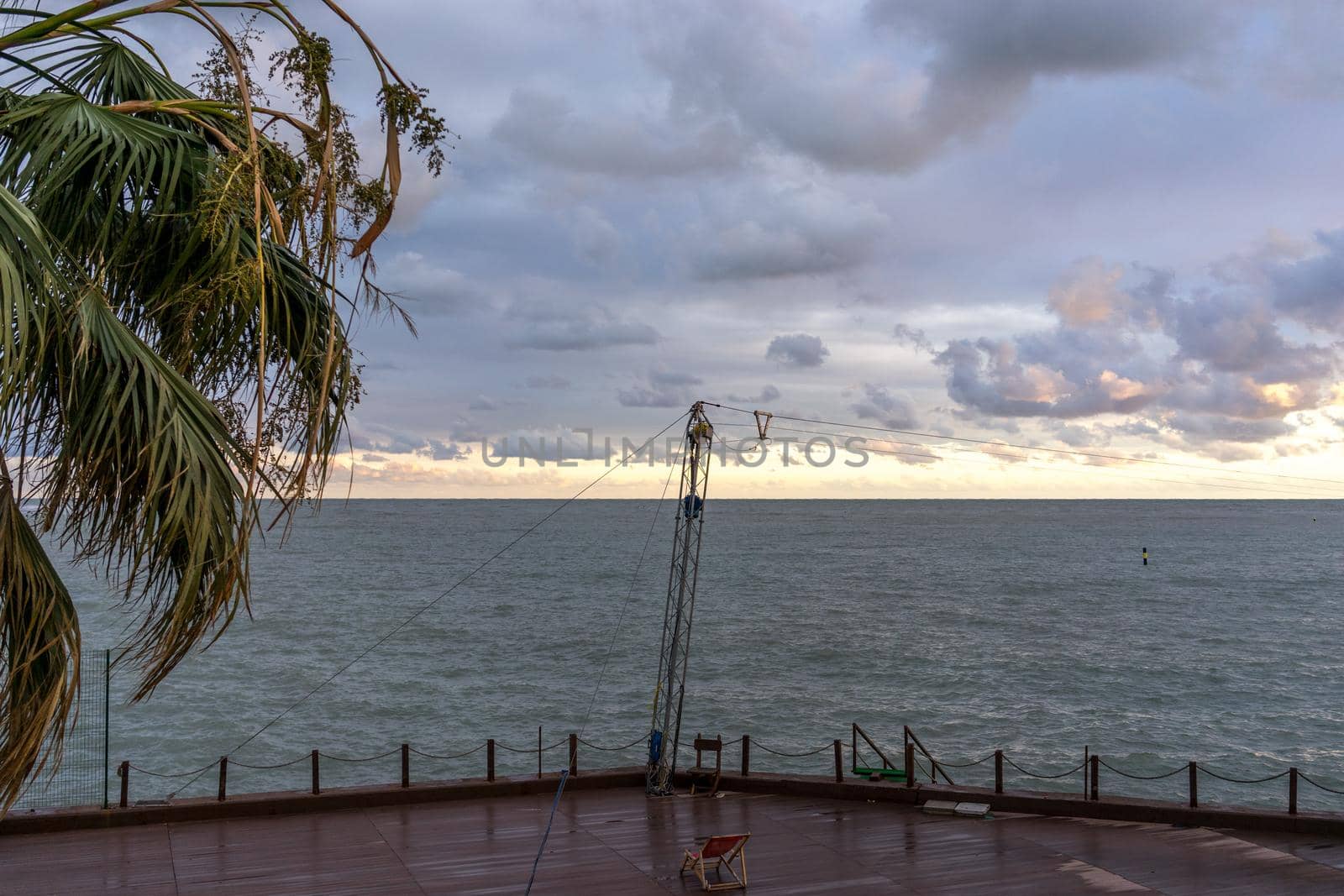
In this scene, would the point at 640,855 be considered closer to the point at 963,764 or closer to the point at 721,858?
the point at 721,858

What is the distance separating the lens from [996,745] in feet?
125

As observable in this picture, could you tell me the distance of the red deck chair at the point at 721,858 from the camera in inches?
575

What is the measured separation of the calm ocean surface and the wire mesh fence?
1.08m

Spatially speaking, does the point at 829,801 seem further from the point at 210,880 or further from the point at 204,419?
the point at 204,419

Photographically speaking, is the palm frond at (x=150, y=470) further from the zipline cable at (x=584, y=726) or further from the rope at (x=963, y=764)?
the rope at (x=963, y=764)

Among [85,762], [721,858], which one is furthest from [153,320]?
[85,762]

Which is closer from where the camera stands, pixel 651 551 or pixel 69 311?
pixel 69 311

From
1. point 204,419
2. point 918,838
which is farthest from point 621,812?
point 204,419

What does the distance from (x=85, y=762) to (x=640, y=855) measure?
93.4 ft

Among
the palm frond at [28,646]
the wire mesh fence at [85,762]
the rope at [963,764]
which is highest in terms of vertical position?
the palm frond at [28,646]

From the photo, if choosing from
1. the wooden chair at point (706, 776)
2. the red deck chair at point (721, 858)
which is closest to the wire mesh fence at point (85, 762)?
the wooden chair at point (706, 776)

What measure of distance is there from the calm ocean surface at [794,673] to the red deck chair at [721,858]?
67.2ft

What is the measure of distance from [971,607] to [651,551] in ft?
241

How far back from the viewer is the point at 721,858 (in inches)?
583
